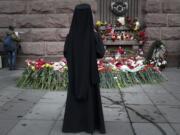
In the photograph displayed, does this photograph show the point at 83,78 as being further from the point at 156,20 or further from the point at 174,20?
the point at 174,20

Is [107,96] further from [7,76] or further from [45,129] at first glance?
[7,76]

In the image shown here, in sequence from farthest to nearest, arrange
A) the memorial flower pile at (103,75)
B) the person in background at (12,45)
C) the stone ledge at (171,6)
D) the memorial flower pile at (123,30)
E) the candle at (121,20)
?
1. the candle at (121,20)
2. the memorial flower pile at (123,30)
3. the stone ledge at (171,6)
4. the person in background at (12,45)
5. the memorial flower pile at (103,75)

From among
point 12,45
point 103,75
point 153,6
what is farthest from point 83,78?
point 153,6

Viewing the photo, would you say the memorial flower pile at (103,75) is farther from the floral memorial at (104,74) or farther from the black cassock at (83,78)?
the black cassock at (83,78)

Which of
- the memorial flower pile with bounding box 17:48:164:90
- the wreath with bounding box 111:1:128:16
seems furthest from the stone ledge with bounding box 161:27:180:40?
the memorial flower pile with bounding box 17:48:164:90

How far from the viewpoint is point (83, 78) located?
284 inches

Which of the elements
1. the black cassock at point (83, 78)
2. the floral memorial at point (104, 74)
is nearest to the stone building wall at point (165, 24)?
the floral memorial at point (104, 74)

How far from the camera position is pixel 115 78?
1180 centimetres

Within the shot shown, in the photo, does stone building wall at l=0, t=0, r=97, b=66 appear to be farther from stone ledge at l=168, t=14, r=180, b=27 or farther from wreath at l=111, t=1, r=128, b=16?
stone ledge at l=168, t=14, r=180, b=27

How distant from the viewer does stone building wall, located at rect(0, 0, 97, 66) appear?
1602 centimetres

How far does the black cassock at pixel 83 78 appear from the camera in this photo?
7.19 m

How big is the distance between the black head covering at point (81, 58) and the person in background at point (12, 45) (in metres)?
8.59

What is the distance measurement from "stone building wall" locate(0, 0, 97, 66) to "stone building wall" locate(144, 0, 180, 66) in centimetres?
209

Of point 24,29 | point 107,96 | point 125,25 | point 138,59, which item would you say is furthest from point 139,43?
point 107,96
